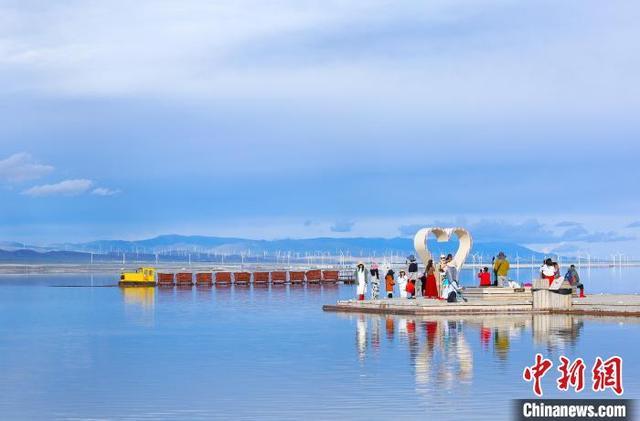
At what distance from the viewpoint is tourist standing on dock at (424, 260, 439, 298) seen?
47.2 m

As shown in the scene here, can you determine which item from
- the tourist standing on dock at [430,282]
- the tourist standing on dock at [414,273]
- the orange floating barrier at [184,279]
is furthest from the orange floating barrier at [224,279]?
the tourist standing on dock at [430,282]

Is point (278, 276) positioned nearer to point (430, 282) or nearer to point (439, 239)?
point (439, 239)

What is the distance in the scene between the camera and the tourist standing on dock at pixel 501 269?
4909cm

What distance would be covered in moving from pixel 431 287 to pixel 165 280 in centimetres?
4762

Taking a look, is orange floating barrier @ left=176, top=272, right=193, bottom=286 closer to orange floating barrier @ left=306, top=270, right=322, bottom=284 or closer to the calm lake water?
orange floating barrier @ left=306, top=270, right=322, bottom=284

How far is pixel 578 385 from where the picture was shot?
907 inches

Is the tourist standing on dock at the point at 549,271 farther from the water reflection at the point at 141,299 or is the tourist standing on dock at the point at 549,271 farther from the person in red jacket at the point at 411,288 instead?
the water reflection at the point at 141,299

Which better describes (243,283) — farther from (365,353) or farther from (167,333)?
(365,353)

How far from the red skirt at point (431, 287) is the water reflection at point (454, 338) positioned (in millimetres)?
4204

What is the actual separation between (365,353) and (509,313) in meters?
14.6

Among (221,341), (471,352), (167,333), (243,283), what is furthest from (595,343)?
(243,283)

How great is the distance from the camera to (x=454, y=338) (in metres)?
33.3

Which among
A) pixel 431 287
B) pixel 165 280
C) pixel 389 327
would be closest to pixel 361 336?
pixel 389 327

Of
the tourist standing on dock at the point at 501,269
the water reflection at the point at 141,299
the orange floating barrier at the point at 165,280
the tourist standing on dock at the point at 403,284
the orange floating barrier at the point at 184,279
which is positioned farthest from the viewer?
the orange floating barrier at the point at 184,279
